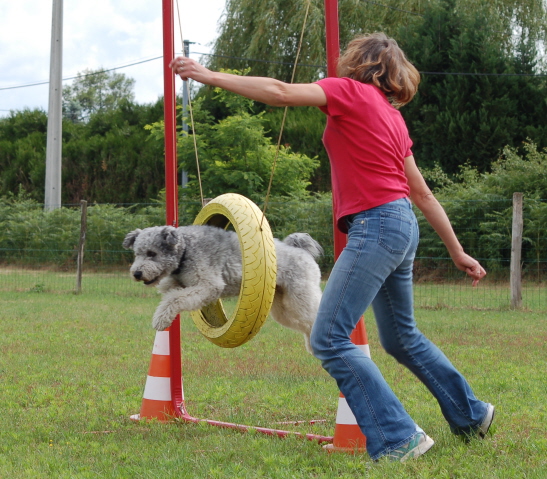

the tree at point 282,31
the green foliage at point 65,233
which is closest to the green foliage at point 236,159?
the green foliage at point 65,233

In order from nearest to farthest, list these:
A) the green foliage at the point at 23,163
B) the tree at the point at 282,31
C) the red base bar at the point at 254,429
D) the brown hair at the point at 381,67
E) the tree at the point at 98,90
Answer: the brown hair at the point at 381,67 < the red base bar at the point at 254,429 < the tree at the point at 282,31 < the green foliage at the point at 23,163 < the tree at the point at 98,90

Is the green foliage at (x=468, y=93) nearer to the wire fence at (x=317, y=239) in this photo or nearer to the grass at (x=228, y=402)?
the wire fence at (x=317, y=239)

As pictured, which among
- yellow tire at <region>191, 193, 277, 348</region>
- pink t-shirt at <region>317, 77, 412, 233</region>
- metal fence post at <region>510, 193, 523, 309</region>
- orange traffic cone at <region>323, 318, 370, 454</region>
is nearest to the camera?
pink t-shirt at <region>317, 77, 412, 233</region>

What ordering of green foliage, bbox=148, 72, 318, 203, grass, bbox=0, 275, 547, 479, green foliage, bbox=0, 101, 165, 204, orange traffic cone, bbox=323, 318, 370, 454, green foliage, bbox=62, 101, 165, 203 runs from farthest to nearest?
green foliage, bbox=0, 101, 165, 204, green foliage, bbox=62, 101, 165, 203, green foliage, bbox=148, 72, 318, 203, orange traffic cone, bbox=323, 318, 370, 454, grass, bbox=0, 275, 547, 479

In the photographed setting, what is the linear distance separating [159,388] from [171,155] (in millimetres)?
1536

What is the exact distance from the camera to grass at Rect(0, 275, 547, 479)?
3.52m

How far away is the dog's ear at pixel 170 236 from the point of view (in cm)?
409

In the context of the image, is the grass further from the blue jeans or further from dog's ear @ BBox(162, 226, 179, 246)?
dog's ear @ BBox(162, 226, 179, 246)

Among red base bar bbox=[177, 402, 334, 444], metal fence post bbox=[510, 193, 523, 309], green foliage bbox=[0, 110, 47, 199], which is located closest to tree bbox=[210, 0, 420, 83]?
green foliage bbox=[0, 110, 47, 199]

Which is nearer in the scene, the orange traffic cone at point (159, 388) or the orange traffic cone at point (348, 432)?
the orange traffic cone at point (348, 432)

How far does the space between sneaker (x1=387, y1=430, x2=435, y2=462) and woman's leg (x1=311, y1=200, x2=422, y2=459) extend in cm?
3

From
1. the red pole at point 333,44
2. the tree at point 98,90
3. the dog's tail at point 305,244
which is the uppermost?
the tree at point 98,90

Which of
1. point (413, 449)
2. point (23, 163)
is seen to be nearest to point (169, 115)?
point (413, 449)

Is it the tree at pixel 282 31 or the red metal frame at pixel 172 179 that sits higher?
the tree at pixel 282 31
